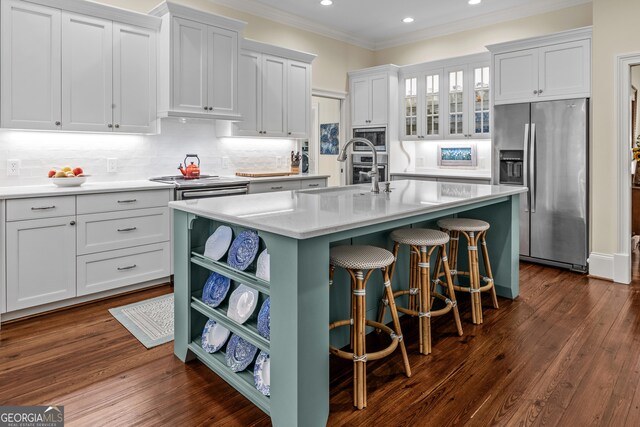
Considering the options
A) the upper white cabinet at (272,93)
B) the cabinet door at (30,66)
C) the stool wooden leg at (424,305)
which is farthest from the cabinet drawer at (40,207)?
the stool wooden leg at (424,305)

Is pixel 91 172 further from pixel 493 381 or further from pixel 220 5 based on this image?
pixel 493 381

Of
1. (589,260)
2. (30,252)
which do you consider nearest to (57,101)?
(30,252)

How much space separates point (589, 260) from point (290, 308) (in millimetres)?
3740

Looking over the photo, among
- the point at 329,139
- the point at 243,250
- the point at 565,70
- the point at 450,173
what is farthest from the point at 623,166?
the point at 329,139

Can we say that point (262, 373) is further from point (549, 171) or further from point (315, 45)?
point (315, 45)

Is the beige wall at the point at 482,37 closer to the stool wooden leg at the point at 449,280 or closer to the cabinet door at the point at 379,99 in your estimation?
the cabinet door at the point at 379,99

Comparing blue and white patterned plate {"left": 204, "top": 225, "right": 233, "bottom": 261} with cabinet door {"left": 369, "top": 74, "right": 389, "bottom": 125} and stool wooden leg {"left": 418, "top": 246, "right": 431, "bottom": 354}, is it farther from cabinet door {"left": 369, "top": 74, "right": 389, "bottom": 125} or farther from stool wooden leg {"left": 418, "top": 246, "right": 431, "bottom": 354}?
cabinet door {"left": 369, "top": 74, "right": 389, "bottom": 125}

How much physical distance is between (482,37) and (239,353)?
511 centimetres

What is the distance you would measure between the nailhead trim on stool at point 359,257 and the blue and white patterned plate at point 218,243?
558 mm

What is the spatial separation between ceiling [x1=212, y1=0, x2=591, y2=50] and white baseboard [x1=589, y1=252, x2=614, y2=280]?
2.76m

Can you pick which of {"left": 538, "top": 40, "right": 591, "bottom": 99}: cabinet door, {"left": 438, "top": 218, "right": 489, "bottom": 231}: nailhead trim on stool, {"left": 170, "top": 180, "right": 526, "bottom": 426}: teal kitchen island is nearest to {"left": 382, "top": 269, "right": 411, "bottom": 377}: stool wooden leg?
{"left": 170, "top": 180, "right": 526, "bottom": 426}: teal kitchen island

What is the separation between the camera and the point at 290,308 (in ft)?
5.65

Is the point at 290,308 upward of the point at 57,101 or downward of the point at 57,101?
downward

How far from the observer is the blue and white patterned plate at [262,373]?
6.39 ft
